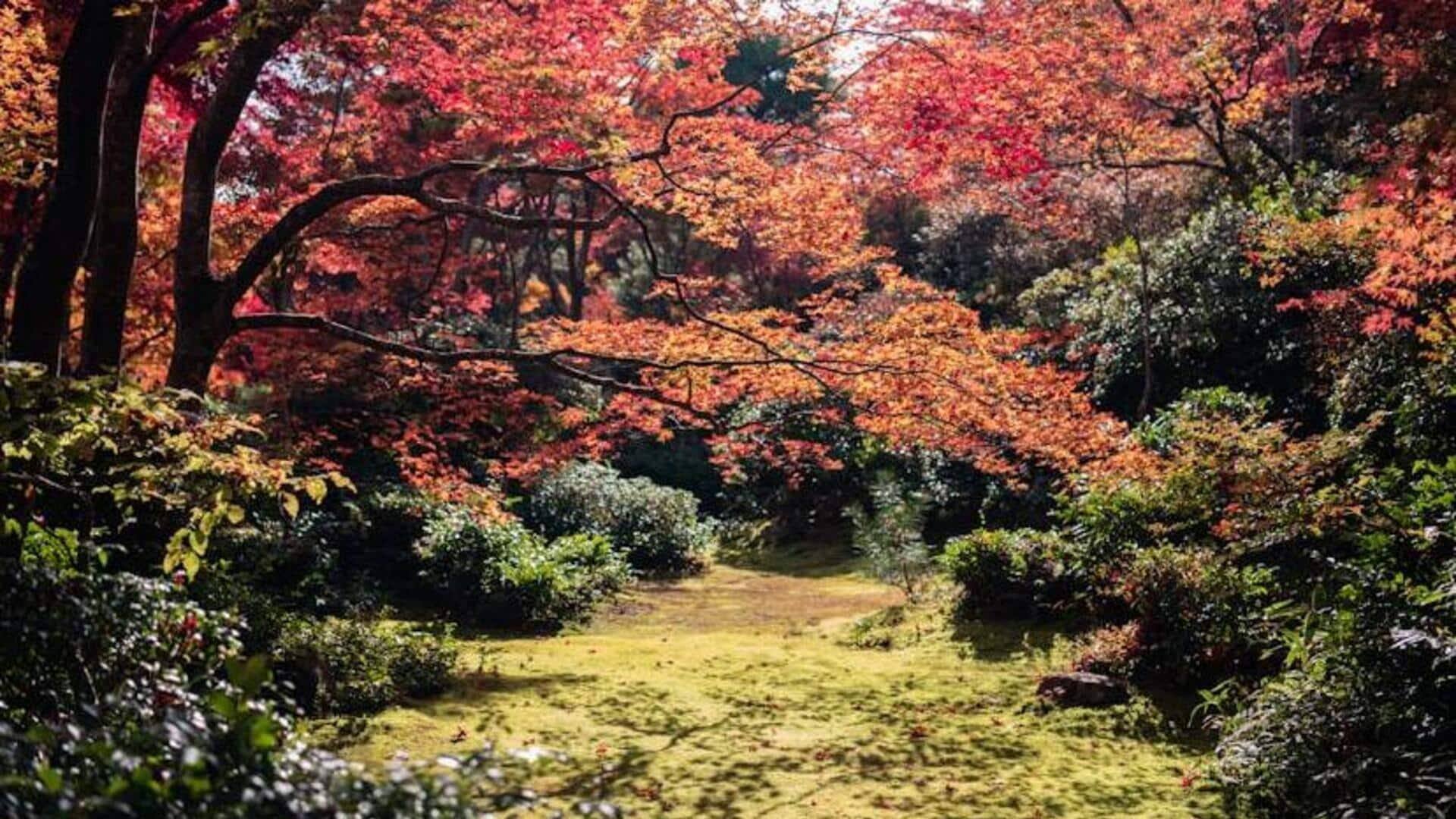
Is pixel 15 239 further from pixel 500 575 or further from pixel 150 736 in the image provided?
pixel 150 736

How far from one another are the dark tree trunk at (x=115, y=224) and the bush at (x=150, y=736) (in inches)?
157

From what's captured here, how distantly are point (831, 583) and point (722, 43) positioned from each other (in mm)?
7439

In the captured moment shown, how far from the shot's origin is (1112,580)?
312 inches

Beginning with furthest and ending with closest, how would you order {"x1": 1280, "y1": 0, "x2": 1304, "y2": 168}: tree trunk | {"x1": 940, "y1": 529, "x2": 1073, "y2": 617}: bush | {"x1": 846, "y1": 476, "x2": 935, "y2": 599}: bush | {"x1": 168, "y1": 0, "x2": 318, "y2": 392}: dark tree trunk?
{"x1": 1280, "y1": 0, "x2": 1304, "y2": 168}: tree trunk < {"x1": 846, "y1": 476, "x2": 935, "y2": 599}: bush < {"x1": 940, "y1": 529, "x2": 1073, "y2": 617}: bush < {"x1": 168, "y1": 0, "x2": 318, "y2": 392}: dark tree trunk

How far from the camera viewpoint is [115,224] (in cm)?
641

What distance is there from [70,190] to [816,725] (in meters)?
5.31

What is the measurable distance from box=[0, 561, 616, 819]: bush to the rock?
531 centimetres

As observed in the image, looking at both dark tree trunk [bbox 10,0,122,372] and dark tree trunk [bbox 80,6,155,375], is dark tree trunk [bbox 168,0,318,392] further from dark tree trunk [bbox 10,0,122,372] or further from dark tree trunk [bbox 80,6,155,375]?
dark tree trunk [bbox 10,0,122,372]

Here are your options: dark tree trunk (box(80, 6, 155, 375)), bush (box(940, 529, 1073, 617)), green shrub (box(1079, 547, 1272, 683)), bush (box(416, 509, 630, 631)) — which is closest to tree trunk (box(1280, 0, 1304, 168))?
bush (box(940, 529, 1073, 617))

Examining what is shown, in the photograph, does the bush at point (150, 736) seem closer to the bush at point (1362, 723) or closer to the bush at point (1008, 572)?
the bush at point (1362, 723)

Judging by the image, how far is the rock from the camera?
22.1ft

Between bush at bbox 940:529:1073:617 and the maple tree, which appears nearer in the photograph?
the maple tree

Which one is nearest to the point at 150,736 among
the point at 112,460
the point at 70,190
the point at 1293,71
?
the point at 112,460

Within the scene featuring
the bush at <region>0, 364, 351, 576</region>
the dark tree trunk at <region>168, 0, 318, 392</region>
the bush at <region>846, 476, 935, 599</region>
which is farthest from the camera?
the bush at <region>846, 476, 935, 599</region>
